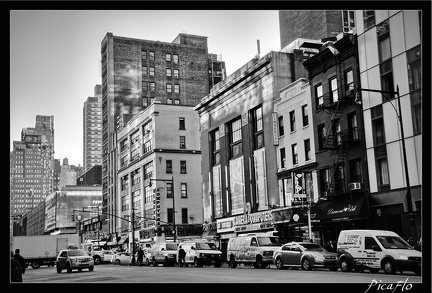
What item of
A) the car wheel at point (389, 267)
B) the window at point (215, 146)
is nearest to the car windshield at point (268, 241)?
the car wheel at point (389, 267)

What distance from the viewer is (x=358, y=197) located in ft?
130

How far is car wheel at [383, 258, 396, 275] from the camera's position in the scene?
25119mm

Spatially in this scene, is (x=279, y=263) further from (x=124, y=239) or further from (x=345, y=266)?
(x=124, y=239)

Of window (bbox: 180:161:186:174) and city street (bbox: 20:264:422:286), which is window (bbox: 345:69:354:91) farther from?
window (bbox: 180:161:186:174)

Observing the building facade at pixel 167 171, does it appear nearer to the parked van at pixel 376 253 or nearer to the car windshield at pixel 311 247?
the car windshield at pixel 311 247

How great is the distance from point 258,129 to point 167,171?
36381 mm

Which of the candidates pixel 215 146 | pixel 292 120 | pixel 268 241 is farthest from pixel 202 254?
pixel 215 146

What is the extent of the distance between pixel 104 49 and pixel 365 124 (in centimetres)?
8632

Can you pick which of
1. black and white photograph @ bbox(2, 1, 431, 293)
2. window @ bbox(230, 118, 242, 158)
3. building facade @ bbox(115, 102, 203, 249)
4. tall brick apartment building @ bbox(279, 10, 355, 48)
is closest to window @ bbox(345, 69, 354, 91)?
black and white photograph @ bbox(2, 1, 431, 293)

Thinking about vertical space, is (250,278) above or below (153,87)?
below

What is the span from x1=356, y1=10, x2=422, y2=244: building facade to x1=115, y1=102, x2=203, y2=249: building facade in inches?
1957

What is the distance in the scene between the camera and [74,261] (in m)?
36.1

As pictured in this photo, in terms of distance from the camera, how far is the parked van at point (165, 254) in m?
47.1
